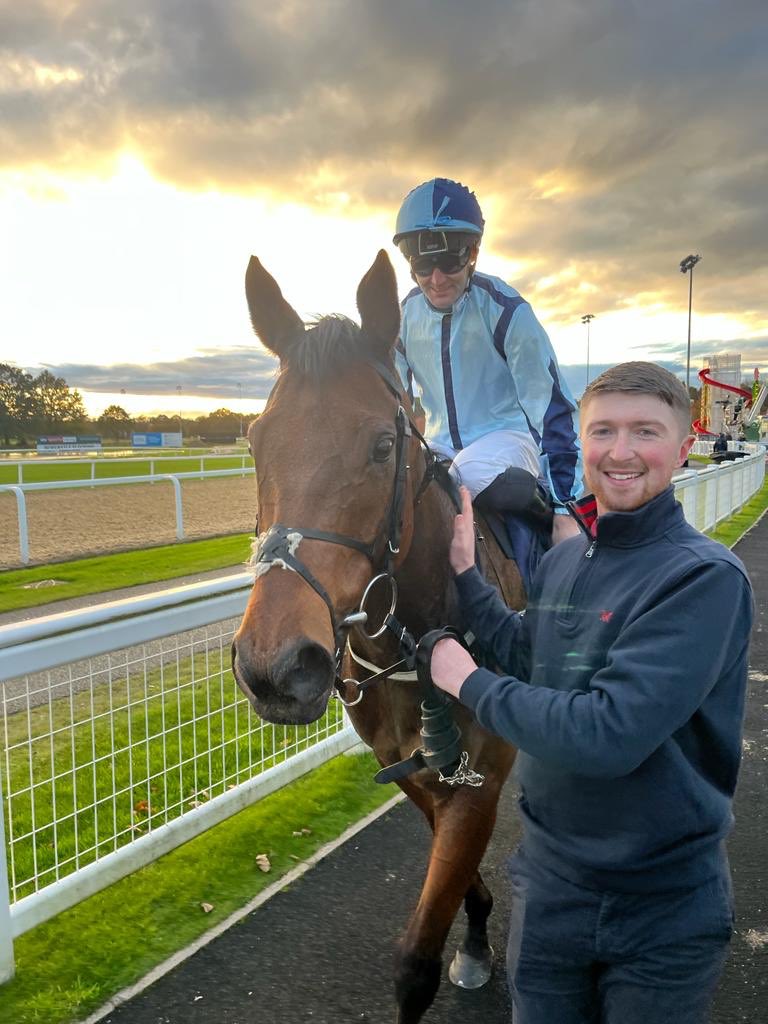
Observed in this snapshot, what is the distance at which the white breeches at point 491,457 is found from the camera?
8.91ft

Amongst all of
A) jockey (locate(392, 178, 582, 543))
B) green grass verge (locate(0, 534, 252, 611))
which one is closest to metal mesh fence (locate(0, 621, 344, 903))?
jockey (locate(392, 178, 582, 543))

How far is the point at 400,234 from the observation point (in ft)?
9.03

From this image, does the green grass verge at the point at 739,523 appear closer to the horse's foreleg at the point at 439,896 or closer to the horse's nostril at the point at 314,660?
the horse's foreleg at the point at 439,896

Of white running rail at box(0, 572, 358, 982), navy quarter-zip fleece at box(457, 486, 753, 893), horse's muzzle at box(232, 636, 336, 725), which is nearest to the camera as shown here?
navy quarter-zip fleece at box(457, 486, 753, 893)

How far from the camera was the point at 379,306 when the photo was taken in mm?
2057

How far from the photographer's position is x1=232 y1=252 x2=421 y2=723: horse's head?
4.99 feet

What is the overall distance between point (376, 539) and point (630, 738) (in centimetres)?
77

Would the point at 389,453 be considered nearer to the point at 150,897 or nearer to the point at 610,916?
the point at 610,916

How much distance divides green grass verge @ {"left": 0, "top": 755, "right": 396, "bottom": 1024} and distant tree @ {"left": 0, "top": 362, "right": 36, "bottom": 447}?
50954 mm

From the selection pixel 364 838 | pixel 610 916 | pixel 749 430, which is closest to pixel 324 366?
pixel 610 916

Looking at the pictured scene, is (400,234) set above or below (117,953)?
above

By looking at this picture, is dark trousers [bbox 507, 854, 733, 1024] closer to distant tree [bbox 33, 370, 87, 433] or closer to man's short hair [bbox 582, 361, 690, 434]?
man's short hair [bbox 582, 361, 690, 434]

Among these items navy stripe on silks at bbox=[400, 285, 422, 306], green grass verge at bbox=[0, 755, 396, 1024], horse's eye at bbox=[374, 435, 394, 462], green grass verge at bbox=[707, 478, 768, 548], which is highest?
navy stripe on silks at bbox=[400, 285, 422, 306]

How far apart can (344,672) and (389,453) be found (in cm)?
95
